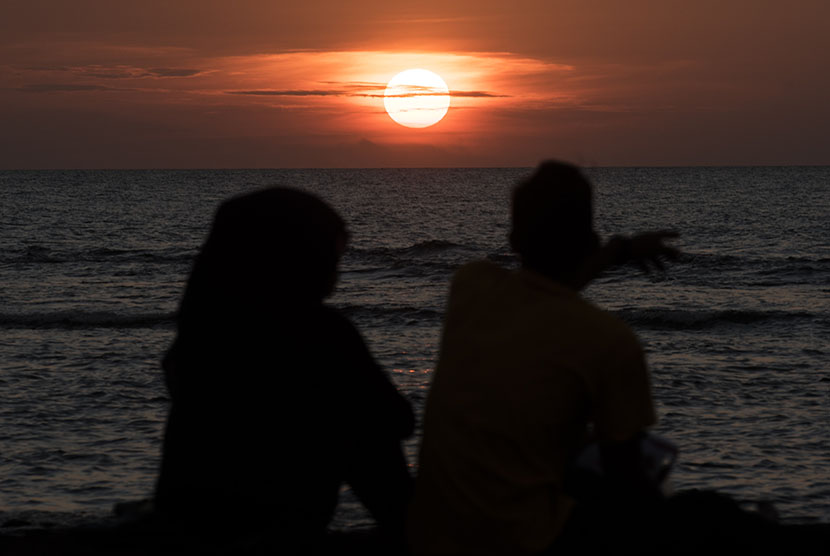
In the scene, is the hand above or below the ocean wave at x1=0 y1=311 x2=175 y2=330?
above

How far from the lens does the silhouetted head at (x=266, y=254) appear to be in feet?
6.95

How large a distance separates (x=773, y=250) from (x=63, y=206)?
58838 mm

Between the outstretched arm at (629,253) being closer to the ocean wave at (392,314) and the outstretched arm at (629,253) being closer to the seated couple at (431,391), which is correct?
the seated couple at (431,391)

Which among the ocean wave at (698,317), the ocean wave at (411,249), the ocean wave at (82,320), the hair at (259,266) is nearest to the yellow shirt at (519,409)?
the hair at (259,266)

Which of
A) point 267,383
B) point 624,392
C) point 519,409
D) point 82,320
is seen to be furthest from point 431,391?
point 82,320

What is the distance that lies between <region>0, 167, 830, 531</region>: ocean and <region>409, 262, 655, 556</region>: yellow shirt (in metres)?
0.64

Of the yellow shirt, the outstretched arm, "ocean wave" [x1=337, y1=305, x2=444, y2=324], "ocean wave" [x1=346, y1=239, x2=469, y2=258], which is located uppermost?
the outstretched arm

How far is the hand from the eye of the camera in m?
2.38

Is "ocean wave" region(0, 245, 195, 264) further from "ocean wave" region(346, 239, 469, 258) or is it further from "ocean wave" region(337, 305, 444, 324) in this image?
"ocean wave" region(337, 305, 444, 324)

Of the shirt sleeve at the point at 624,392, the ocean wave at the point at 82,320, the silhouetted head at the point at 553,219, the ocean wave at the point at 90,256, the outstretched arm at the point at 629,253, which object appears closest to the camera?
the shirt sleeve at the point at 624,392

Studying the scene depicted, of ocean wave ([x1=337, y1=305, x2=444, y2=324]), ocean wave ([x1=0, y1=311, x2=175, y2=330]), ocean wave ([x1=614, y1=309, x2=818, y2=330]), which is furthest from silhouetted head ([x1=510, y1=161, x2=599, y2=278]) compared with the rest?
ocean wave ([x1=0, y1=311, x2=175, y2=330])

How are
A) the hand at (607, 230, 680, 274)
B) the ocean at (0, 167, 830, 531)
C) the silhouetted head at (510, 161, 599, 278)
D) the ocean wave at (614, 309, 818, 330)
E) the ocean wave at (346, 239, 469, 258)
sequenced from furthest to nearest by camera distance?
the ocean wave at (346, 239, 469, 258)
the ocean wave at (614, 309, 818, 330)
the ocean at (0, 167, 830, 531)
the hand at (607, 230, 680, 274)
the silhouetted head at (510, 161, 599, 278)

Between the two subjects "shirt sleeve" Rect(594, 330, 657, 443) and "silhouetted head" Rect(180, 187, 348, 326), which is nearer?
"shirt sleeve" Rect(594, 330, 657, 443)

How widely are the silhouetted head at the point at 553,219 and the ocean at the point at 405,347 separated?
3.52ft
